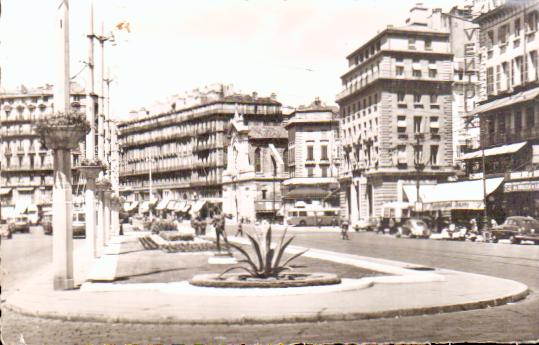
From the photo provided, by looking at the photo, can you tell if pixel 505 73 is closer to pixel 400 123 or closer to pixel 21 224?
pixel 400 123

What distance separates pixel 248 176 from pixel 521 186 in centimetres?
7122

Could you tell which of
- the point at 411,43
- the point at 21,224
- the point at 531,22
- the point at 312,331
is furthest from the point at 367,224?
the point at 312,331

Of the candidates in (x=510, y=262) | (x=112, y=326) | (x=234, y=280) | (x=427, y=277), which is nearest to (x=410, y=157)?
(x=510, y=262)

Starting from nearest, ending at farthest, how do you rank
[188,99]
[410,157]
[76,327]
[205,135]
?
[76,327], [410,157], [205,135], [188,99]

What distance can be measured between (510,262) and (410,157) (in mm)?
16103

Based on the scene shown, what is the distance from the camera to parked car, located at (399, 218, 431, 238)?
45062 millimetres

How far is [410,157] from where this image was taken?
39.2 metres

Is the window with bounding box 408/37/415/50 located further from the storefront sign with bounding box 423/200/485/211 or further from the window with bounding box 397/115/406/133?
the window with bounding box 397/115/406/133

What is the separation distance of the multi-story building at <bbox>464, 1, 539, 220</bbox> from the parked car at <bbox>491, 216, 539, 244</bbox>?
9195 mm

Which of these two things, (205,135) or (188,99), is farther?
(188,99)

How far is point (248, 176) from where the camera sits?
A: 3558 inches

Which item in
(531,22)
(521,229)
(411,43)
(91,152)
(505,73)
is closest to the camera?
(531,22)

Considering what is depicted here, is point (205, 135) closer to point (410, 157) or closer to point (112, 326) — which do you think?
point (410, 157)

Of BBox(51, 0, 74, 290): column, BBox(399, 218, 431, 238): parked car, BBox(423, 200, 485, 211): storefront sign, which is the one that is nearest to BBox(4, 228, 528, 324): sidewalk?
BBox(51, 0, 74, 290): column
